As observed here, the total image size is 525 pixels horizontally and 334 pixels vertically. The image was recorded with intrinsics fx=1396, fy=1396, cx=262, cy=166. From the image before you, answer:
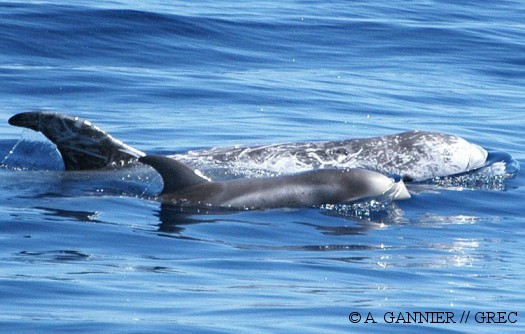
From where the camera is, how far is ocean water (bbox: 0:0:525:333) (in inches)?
366

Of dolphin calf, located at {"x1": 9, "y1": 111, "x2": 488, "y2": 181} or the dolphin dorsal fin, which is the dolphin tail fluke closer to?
dolphin calf, located at {"x1": 9, "y1": 111, "x2": 488, "y2": 181}

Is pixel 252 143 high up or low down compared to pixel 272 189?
down

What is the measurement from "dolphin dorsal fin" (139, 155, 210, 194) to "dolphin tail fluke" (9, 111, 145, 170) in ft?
6.39

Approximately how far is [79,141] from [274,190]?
2645 mm

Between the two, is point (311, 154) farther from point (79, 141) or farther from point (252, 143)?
point (79, 141)

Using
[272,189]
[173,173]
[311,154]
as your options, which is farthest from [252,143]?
[173,173]

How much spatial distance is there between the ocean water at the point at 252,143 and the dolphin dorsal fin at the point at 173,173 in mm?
259

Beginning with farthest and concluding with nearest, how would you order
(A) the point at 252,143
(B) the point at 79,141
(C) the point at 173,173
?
1. (A) the point at 252,143
2. (B) the point at 79,141
3. (C) the point at 173,173

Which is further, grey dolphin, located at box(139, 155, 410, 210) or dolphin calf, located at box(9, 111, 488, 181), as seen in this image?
dolphin calf, located at box(9, 111, 488, 181)

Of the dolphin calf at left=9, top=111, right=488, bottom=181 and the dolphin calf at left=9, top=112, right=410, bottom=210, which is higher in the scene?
the dolphin calf at left=9, top=112, right=410, bottom=210

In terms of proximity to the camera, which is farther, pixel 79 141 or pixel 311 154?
pixel 311 154

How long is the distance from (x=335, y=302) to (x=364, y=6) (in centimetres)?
2204

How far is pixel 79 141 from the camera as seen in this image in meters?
14.6

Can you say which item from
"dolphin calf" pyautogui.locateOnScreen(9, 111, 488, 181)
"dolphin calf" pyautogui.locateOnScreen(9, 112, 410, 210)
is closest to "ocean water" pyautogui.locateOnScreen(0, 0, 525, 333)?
"dolphin calf" pyautogui.locateOnScreen(9, 112, 410, 210)
